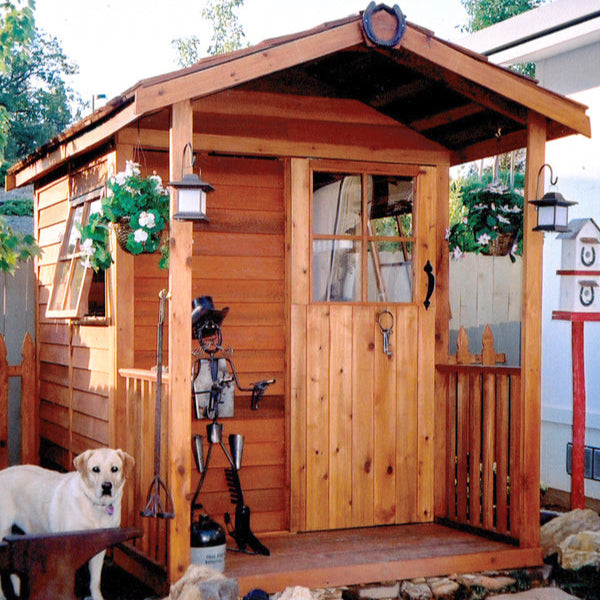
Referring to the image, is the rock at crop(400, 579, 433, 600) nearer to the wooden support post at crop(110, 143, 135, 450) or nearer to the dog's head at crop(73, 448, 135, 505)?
the dog's head at crop(73, 448, 135, 505)

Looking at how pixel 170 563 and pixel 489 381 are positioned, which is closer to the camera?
pixel 170 563

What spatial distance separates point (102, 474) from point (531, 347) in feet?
8.36

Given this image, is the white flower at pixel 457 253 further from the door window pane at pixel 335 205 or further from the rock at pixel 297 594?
the rock at pixel 297 594

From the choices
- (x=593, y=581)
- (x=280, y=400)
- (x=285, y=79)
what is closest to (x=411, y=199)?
(x=285, y=79)

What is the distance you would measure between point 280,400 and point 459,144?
2137 mm

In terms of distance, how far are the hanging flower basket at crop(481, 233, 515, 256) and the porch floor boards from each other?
1804 mm

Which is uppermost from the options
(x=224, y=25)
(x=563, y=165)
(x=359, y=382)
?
(x=224, y=25)

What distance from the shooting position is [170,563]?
4.28m

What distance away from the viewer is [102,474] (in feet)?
14.2

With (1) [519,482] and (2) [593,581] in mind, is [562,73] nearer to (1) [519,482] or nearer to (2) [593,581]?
(1) [519,482]

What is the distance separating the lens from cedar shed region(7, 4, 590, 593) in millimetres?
4996

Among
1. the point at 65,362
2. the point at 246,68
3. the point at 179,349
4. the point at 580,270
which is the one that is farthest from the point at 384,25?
the point at 65,362

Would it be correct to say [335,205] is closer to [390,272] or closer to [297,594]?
[390,272]

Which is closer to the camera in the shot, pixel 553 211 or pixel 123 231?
pixel 123 231
